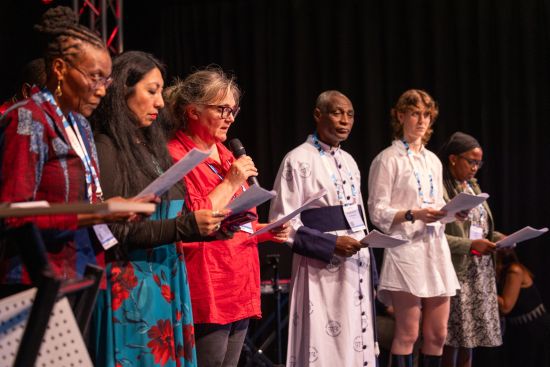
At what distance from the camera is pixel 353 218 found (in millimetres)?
3461

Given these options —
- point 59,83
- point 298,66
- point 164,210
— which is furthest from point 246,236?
point 298,66

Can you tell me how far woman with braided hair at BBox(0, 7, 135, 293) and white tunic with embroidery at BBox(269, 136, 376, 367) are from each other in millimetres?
1593

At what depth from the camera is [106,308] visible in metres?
2.06

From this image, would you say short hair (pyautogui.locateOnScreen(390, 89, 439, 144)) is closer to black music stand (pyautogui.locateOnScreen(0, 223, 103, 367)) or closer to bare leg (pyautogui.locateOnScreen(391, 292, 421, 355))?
bare leg (pyautogui.locateOnScreen(391, 292, 421, 355))

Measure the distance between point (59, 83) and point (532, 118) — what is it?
418cm

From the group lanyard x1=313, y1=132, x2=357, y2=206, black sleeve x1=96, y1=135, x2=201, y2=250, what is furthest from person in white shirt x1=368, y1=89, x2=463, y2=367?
black sleeve x1=96, y1=135, x2=201, y2=250

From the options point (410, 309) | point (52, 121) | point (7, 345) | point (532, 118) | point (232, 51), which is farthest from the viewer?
point (232, 51)

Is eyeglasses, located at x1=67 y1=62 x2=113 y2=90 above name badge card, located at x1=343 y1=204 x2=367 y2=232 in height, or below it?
above

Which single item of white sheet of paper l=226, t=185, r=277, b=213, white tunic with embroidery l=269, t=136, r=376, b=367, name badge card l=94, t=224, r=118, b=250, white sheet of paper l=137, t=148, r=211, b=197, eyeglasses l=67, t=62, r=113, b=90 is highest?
eyeglasses l=67, t=62, r=113, b=90

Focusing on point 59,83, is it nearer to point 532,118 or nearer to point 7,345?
point 7,345

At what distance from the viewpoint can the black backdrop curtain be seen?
532cm

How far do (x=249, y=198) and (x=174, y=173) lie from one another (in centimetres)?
53

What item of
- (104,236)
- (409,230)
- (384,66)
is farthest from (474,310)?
(104,236)

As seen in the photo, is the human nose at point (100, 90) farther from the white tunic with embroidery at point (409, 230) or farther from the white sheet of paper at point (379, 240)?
the white tunic with embroidery at point (409, 230)
